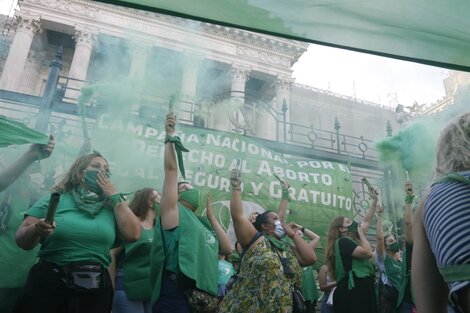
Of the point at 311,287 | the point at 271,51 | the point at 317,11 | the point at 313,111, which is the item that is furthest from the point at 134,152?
the point at 313,111

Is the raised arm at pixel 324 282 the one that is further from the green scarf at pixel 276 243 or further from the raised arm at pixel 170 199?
the raised arm at pixel 170 199

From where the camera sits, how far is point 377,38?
1.11m

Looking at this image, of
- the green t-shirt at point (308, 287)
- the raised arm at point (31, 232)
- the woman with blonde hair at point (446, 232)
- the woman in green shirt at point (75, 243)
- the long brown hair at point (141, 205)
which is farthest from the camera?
the green t-shirt at point (308, 287)

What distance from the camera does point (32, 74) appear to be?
58.4ft

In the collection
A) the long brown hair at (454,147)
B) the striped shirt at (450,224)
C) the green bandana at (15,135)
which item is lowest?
the striped shirt at (450,224)

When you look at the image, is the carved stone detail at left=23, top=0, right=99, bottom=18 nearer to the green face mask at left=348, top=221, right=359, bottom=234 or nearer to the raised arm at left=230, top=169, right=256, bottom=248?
the green face mask at left=348, top=221, right=359, bottom=234

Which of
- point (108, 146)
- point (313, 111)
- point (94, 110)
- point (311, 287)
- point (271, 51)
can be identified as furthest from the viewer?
point (313, 111)

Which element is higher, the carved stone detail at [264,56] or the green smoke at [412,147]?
the carved stone detail at [264,56]

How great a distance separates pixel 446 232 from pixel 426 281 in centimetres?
16

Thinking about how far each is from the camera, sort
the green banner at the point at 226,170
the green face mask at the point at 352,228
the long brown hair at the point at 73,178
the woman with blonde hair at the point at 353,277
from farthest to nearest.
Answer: the green banner at the point at 226,170, the green face mask at the point at 352,228, the woman with blonde hair at the point at 353,277, the long brown hair at the point at 73,178

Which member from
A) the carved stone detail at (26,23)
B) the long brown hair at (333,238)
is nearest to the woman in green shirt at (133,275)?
the long brown hair at (333,238)

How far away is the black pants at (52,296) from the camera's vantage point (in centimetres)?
218

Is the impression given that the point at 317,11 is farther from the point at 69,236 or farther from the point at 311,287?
the point at 311,287

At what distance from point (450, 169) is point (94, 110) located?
6.14 meters
